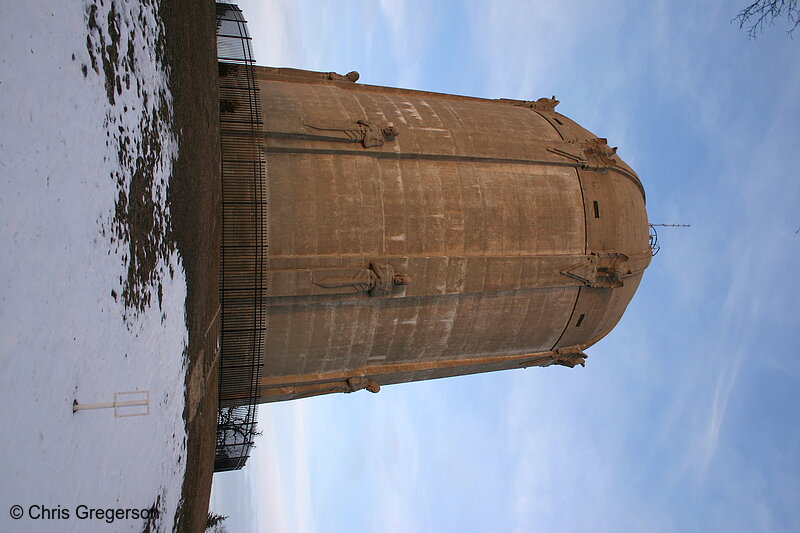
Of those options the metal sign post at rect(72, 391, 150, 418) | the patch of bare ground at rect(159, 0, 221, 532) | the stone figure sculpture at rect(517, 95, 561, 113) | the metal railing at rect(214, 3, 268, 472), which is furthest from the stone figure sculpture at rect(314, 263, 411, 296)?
the stone figure sculpture at rect(517, 95, 561, 113)

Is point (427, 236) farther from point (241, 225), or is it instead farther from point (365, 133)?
point (241, 225)

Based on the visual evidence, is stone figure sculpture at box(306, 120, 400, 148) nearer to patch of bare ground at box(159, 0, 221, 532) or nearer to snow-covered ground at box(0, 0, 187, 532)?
patch of bare ground at box(159, 0, 221, 532)

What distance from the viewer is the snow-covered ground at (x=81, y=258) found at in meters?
6.83

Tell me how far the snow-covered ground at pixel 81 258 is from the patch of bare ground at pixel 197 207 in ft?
2.49

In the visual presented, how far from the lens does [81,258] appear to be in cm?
816

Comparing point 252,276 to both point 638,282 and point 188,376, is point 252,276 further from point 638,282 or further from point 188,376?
point 638,282

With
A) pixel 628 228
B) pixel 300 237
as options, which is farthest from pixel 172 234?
pixel 628 228

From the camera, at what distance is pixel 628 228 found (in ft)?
71.6

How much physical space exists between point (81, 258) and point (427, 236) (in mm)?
11609

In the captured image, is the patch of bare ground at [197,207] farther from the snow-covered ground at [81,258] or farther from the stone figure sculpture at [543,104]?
the stone figure sculpture at [543,104]

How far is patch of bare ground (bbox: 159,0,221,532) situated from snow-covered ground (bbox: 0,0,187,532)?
2.49 feet

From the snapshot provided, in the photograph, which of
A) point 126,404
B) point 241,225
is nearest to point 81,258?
point 126,404

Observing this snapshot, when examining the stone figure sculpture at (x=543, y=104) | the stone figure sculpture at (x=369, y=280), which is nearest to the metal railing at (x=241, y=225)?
the stone figure sculpture at (x=369, y=280)

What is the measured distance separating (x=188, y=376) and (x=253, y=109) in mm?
7968
